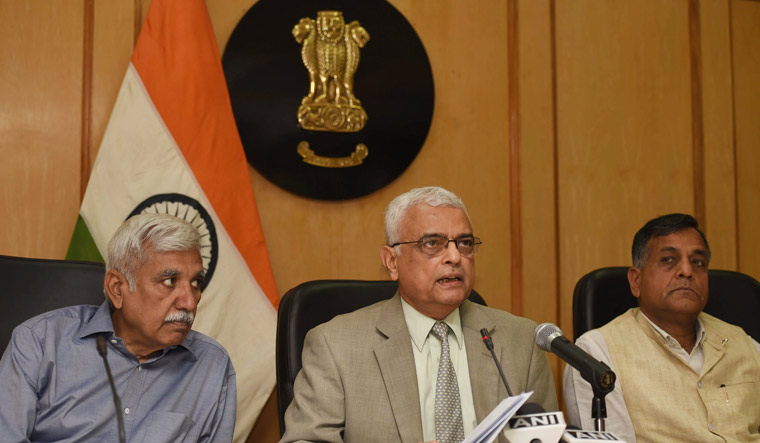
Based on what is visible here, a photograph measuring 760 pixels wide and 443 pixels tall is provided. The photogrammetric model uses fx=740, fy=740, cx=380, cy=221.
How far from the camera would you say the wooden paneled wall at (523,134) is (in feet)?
9.12

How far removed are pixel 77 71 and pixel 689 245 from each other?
2323 mm

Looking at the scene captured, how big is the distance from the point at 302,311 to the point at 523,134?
5.34 feet

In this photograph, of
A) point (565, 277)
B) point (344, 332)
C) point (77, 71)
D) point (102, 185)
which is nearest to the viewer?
point (344, 332)

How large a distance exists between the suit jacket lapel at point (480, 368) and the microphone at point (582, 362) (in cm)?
47

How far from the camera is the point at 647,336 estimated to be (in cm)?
246

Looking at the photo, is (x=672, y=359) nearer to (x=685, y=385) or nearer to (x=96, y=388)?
(x=685, y=385)

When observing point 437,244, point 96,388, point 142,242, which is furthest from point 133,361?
point 437,244

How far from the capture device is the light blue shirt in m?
1.82

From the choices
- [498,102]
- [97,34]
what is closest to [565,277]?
[498,102]

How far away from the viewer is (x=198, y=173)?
2771 millimetres

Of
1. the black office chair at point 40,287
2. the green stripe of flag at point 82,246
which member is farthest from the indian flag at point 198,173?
the black office chair at point 40,287

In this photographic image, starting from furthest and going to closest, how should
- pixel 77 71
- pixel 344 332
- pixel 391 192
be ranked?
pixel 391 192 → pixel 77 71 → pixel 344 332

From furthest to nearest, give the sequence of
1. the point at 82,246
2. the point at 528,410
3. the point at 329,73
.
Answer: the point at 329,73
the point at 82,246
the point at 528,410

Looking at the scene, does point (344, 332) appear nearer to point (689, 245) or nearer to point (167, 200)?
point (167, 200)
